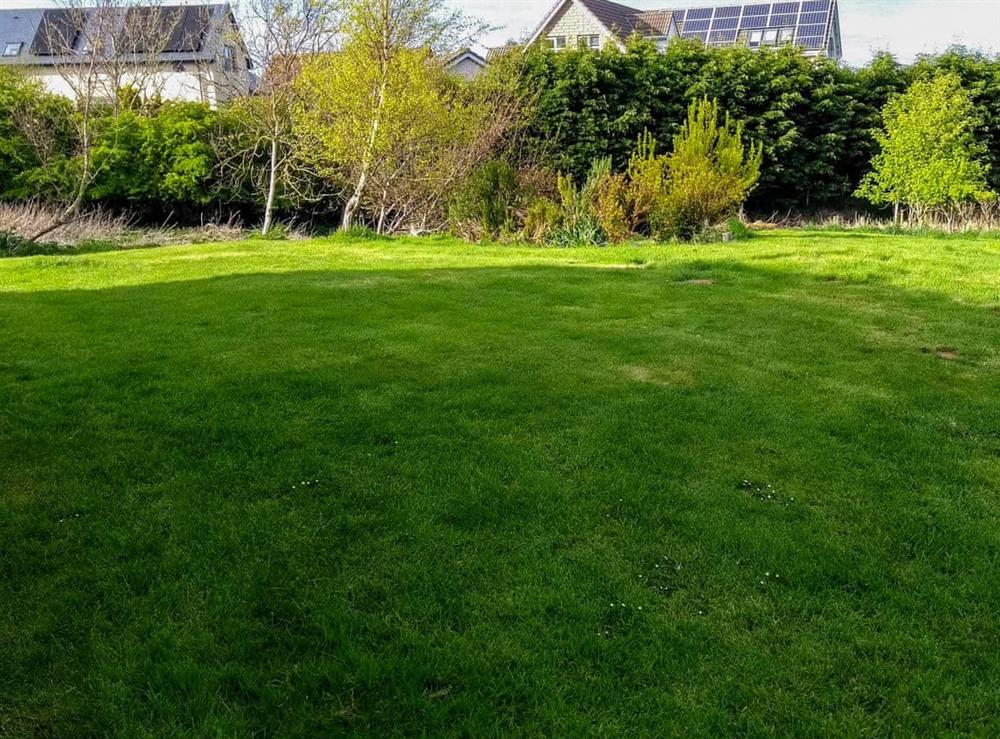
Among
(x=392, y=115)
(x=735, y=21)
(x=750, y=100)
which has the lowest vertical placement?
(x=392, y=115)

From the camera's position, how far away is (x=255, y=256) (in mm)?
10586

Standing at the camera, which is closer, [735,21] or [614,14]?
[735,21]

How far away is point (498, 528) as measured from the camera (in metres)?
2.97

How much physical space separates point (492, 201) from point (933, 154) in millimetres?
9445

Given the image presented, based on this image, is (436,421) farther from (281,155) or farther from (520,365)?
(281,155)

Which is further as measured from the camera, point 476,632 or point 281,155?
point 281,155

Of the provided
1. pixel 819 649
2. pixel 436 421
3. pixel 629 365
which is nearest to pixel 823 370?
pixel 629 365

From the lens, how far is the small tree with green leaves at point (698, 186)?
11945 millimetres

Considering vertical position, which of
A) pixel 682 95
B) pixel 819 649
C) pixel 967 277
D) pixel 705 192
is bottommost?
pixel 819 649

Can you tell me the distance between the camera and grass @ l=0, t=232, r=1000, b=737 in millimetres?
2107

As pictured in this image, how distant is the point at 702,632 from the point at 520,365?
2830mm

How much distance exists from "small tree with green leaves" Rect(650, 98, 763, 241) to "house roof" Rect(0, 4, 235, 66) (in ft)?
37.6

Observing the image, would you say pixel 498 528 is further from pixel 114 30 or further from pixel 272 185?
pixel 114 30

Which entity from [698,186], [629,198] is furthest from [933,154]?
[629,198]
